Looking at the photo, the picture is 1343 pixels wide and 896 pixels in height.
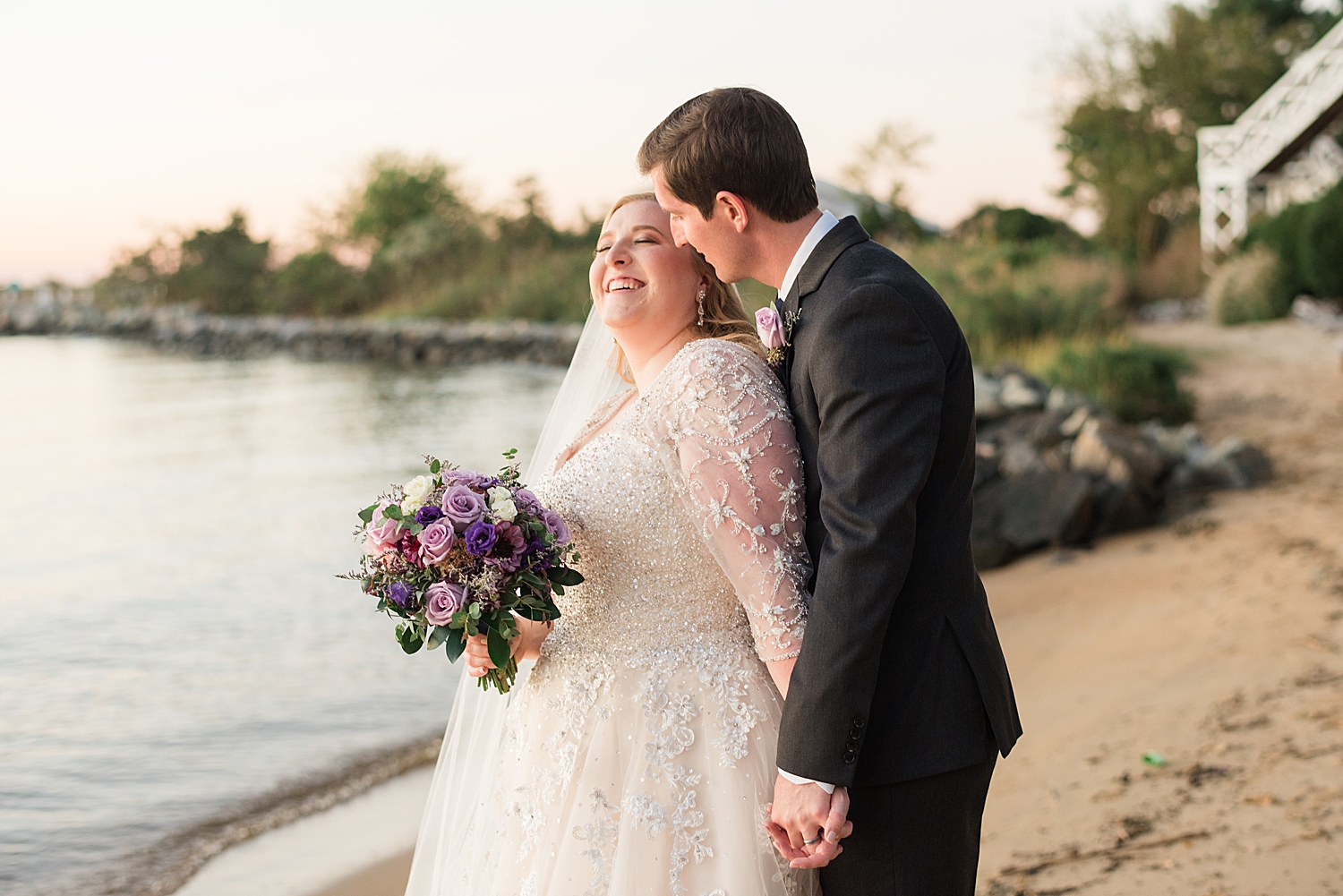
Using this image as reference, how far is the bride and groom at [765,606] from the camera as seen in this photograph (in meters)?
1.90

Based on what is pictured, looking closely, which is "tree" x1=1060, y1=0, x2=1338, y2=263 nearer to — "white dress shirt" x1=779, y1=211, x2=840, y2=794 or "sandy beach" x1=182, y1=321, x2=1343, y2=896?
"sandy beach" x1=182, y1=321, x2=1343, y2=896

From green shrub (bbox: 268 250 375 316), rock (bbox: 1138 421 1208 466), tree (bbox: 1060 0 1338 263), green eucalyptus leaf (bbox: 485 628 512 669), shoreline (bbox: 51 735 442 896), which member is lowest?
shoreline (bbox: 51 735 442 896)

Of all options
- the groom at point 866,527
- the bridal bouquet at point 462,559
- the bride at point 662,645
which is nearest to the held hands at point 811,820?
the groom at point 866,527

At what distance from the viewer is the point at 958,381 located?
78.9 inches

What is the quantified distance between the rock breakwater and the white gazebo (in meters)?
14.2

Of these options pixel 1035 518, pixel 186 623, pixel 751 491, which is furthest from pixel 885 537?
pixel 186 623

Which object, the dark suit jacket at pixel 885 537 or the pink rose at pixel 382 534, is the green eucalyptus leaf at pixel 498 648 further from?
the dark suit jacket at pixel 885 537

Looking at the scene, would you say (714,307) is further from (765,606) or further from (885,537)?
(885,537)

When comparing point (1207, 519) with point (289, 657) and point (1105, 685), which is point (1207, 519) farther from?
point (289, 657)

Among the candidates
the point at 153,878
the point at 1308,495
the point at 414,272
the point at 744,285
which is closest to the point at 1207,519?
the point at 1308,495

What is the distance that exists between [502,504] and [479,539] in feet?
0.30

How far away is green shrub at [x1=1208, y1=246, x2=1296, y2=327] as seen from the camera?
16344mm

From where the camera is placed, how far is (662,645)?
235cm

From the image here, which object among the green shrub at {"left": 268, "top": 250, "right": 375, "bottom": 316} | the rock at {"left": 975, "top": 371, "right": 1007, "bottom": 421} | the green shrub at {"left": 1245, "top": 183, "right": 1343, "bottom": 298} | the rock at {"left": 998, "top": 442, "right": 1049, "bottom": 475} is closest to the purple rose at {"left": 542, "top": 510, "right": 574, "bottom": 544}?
the rock at {"left": 998, "top": 442, "right": 1049, "bottom": 475}
